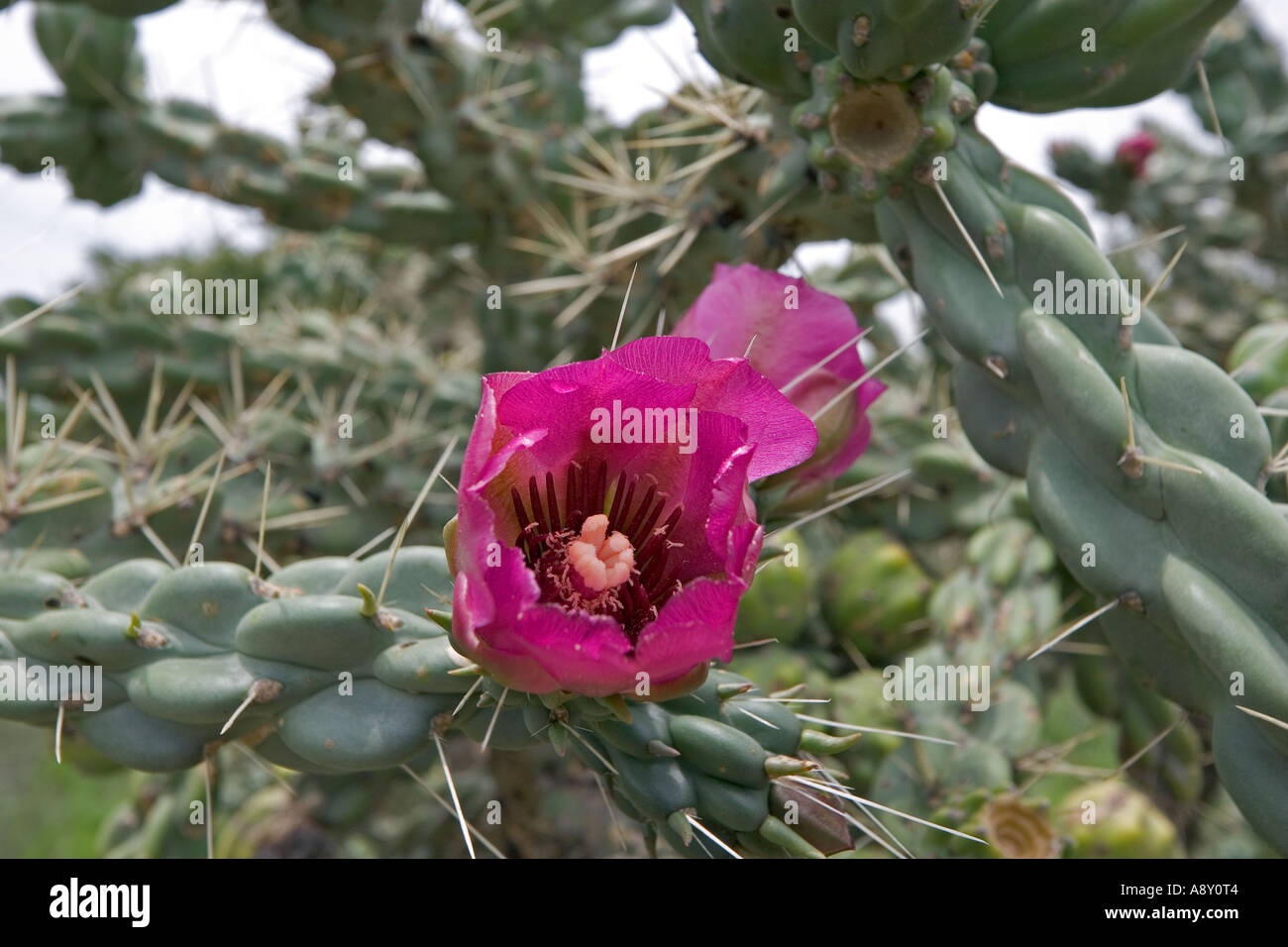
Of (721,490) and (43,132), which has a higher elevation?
(43,132)

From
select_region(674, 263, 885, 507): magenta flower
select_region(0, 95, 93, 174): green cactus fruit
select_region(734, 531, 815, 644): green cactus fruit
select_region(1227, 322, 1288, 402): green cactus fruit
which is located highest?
select_region(0, 95, 93, 174): green cactus fruit

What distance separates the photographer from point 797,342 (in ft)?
3.49

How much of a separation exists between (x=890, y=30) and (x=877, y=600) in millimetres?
1189

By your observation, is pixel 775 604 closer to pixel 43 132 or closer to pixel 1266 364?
pixel 1266 364

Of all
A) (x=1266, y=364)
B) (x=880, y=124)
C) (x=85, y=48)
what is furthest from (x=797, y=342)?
(x=85, y=48)

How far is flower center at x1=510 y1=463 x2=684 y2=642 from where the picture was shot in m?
0.80

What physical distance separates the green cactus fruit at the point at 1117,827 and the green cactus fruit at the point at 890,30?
128 centimetres

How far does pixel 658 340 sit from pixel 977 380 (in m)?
0.50

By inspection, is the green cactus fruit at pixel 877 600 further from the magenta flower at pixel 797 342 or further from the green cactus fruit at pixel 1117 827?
the magenta flower at pixel 797 342

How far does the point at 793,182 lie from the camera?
4.47 ft

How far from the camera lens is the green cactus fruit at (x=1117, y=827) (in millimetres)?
1801

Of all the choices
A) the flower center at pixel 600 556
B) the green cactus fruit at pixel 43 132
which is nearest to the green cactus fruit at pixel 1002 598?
the flower center at pixel 600 556

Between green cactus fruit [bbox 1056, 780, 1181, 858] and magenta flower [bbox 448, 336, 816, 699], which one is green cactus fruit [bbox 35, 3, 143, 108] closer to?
magenta flower [bbox 448, 336, 816, 699]

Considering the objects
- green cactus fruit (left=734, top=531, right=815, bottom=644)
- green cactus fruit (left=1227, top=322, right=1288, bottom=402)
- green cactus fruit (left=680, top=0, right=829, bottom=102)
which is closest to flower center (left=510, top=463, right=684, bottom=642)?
green cactus fruit (left=680, top=0, right=829, bottom=102)
